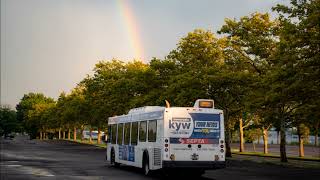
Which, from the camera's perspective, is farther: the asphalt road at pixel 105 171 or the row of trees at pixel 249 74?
the row of trees at pixel 249 74

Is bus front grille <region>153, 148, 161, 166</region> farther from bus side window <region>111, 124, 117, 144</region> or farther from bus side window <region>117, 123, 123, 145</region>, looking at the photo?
bus side window <region>111, 124, 117, 144</region>

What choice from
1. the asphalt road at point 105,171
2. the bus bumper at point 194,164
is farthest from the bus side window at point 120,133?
the bus bumper at point 194,164

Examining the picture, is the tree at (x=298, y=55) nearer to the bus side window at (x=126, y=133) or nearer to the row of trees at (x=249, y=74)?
the row of trees at (x=249, y=74)

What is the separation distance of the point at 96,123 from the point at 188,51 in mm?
35763

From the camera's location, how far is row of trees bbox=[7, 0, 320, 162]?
24859 mm

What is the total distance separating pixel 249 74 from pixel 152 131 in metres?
17.7

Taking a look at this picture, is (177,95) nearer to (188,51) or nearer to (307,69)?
(188,51)

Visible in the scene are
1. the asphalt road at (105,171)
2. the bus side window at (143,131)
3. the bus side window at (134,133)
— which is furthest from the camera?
the bus side window at (134,133)

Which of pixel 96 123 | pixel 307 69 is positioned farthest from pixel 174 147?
pixel 96 123

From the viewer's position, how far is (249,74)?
3762 cm

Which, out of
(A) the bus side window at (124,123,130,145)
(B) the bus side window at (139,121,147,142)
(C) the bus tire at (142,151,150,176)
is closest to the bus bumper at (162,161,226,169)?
(C) the bus tire at (142,151,150,176)

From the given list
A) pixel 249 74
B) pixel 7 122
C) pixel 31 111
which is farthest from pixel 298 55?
pixel 7 122

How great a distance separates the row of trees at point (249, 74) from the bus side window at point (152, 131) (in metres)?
7.65

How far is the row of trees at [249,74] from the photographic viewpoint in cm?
2486
